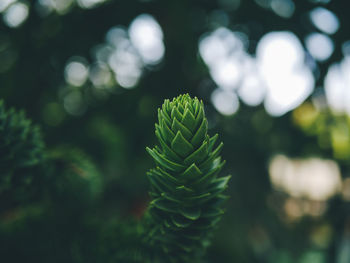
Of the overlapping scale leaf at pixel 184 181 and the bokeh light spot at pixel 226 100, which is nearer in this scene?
the overlapping scale leaf at pixel 184 181

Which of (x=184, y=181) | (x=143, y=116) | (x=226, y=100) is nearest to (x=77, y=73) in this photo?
(x=143, y=116)

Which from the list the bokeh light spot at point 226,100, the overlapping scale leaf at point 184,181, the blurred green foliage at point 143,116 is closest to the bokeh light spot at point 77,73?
the blurred green foliage at point 143,116

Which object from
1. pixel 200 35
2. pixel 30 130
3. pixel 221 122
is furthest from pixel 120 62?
pixel 30 130

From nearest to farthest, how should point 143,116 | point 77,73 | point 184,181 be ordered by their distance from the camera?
point 184,181 < point 143,116 < point 77,73

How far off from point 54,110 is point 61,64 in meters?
0.65

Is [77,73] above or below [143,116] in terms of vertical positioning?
above

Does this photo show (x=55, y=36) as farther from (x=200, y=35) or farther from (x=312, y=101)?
(x=312, y=101)

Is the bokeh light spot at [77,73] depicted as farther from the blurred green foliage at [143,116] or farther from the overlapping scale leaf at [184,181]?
the overlapping scale leaf at [184,181]

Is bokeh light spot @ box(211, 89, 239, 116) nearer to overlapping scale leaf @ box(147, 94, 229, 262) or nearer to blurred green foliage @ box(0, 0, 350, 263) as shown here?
blurred green foliage @ box(0, 0, 350, 263)

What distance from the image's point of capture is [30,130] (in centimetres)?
67

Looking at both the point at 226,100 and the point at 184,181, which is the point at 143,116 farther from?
the point at 184,181

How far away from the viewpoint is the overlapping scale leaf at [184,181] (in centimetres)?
48

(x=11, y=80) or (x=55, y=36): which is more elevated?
(x=55, y=36)

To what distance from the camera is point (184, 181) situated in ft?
1.61
